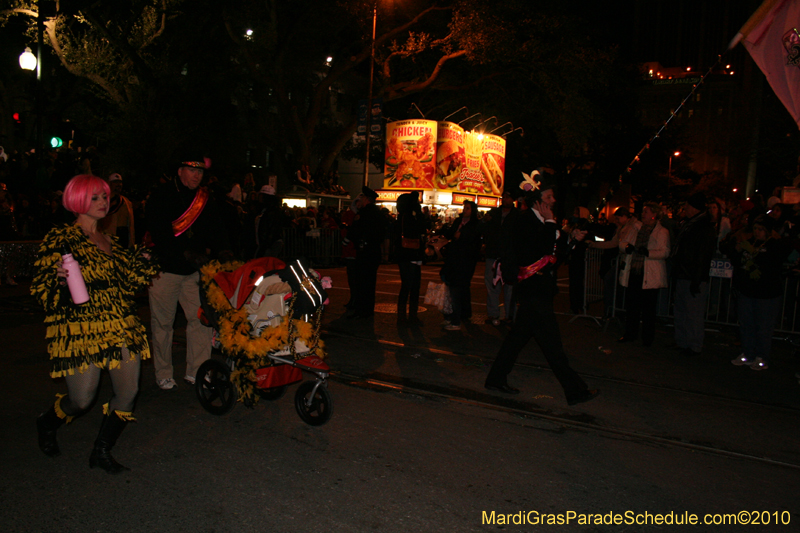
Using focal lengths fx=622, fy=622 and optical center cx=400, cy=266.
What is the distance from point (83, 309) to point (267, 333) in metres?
1.40

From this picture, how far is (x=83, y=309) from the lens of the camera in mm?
3576

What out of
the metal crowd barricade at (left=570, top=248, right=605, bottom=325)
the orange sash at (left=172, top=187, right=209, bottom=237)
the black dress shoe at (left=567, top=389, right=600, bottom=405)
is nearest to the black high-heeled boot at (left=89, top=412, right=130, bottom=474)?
the orange sash at (left=172, top=187, right=209, bottom=237)

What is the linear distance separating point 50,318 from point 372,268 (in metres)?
6.13

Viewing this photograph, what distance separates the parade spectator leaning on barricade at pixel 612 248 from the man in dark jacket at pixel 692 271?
0.88m

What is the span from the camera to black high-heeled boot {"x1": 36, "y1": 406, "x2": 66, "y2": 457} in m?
3.83

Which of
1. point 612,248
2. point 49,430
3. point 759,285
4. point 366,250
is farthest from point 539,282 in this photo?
point 612,248

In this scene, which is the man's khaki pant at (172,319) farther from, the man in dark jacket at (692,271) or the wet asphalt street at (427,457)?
the man in dark jacket at (692,271)

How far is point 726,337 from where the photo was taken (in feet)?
30.0

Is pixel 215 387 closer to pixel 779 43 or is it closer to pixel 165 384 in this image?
pixel 165 384

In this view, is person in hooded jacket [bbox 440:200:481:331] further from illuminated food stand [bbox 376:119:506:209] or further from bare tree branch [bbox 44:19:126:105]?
bare tree branch [bbox 44:19:126:105]

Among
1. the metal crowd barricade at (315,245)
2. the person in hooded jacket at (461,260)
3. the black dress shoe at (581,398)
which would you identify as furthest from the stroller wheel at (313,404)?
the metal crowd barricade at (315,245)

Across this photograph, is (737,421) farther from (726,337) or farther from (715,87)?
(715,87)

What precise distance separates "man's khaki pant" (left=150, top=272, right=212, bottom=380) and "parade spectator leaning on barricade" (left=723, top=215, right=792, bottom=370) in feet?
19.8

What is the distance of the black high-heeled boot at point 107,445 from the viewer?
3.75 metres
